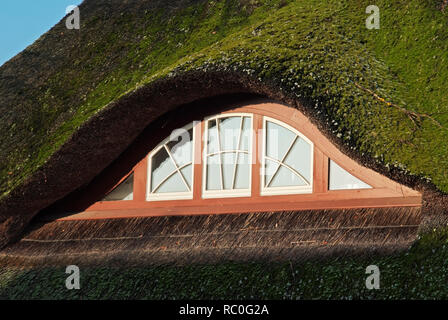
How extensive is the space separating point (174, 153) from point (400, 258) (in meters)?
2.46

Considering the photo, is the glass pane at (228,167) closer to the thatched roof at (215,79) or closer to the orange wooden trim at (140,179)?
the thatched roof at (215,79)

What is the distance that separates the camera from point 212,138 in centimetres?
677

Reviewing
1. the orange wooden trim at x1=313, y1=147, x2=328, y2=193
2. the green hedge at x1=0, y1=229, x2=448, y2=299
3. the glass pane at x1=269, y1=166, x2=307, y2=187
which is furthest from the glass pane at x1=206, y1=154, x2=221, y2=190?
the orange wooden trim at x1=313, y1=147, x2=328, y2=193

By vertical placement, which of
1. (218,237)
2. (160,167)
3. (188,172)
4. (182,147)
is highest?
(182,147)

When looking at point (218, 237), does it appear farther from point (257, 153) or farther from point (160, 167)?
point (160, 167)

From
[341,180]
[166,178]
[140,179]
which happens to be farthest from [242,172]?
[140,179]

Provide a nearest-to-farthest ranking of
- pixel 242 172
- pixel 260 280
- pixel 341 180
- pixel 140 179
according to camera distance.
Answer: pixel 260 280 < pixel 341 180 < pixel 242 172 < pixel 140 179

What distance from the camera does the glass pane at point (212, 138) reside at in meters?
6.74

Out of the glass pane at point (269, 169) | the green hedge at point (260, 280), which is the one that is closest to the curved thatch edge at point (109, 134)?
the glass pane at point (269, 169)

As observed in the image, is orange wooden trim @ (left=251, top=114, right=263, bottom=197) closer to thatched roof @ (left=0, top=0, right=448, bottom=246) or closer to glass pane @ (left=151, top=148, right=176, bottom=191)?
thatched roof @ (left=0, top=0, right=448, bottom=246)

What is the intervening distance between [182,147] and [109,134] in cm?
69
